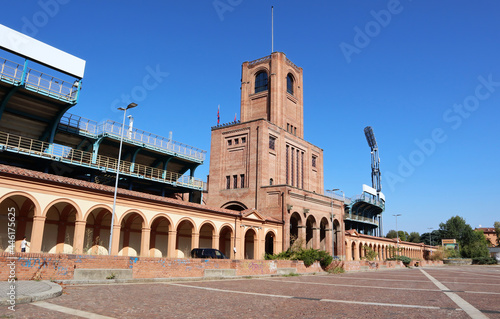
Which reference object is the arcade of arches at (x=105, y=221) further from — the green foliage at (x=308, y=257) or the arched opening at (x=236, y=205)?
the arched opening at (x=236, y=205)

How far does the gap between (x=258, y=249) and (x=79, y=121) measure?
21743mm

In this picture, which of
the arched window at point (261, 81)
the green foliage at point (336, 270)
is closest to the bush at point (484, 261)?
the arched window at point (261, 81)

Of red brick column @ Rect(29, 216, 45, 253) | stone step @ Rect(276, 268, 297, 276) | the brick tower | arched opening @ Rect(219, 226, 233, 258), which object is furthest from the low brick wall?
the brick tower

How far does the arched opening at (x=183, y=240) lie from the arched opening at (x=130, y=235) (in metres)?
3.97

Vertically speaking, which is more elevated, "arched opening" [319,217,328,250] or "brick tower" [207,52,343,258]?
"brick tower" [207,52,343,258]

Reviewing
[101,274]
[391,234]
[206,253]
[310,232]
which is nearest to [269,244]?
[310,232]

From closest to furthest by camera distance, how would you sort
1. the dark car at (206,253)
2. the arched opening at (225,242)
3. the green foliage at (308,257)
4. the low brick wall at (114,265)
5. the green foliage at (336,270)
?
the low brick wall at (114,265), the dark car at (206,253), the green foliage at (308,257), the green foliage at (336,270), the arched opening at (225,242)

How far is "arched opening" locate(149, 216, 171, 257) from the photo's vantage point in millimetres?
32844

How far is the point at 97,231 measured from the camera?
2925 centimetres

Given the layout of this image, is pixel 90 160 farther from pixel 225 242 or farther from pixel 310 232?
pixel 310 232

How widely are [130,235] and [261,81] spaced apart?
31.2 meters

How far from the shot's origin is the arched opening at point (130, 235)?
30781mm

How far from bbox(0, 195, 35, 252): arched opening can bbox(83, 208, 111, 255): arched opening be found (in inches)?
180

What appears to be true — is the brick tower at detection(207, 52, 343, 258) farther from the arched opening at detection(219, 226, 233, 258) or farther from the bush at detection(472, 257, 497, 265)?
the bush at detection(472, 257, 497, 265)
